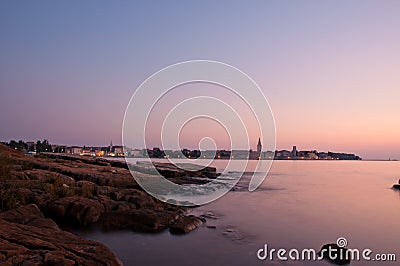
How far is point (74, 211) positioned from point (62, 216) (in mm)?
546

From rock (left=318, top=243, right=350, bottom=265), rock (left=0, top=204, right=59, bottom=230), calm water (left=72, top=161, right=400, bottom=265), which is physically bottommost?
calm water (left=72, top=161, right=400, bottom=265)

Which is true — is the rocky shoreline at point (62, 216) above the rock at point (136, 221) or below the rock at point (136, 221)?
above

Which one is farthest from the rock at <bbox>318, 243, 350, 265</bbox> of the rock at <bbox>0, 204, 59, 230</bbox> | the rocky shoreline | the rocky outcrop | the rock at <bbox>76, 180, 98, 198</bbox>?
the rock at <bbox>76, 180, 98, 198</bbox>

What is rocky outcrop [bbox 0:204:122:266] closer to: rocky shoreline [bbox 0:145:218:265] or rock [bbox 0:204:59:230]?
rocky shoreline [bbox 0:145:218:265]

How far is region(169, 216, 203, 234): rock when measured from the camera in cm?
1588

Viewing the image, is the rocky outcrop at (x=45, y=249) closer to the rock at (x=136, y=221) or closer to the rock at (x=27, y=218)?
the rock at (x=27, y=218)

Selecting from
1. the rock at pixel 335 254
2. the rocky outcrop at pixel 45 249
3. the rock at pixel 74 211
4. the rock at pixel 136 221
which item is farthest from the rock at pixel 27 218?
the rock at pixel 335 254

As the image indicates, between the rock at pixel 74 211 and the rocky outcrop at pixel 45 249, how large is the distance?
645 centimetres

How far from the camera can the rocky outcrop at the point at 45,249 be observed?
704cm

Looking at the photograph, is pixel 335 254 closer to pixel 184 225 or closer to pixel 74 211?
pixel 184 225

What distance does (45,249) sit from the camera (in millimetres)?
7676

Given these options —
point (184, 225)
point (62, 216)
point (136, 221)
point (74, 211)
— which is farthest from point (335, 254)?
point (62, 216)

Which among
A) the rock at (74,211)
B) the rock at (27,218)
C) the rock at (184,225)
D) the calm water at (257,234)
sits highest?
the rock at (27,218)

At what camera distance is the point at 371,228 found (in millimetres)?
21484
